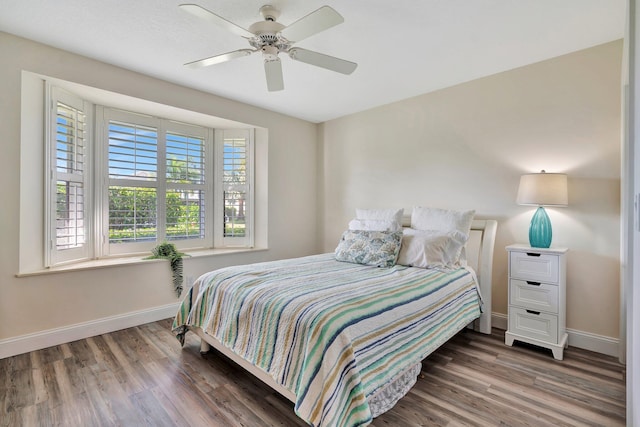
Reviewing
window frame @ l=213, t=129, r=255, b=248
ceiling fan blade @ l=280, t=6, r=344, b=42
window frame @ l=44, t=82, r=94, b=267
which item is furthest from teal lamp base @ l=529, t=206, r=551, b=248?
window frame @ l=44, t=82, r=94, b=267

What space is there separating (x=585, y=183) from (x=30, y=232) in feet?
15.2

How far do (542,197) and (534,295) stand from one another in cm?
81

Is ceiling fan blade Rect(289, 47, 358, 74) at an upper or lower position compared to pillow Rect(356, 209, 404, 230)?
upper

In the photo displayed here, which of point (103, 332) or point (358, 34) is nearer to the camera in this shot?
point (358, 34)

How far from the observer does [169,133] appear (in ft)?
12.3

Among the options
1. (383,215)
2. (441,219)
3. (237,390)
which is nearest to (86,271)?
(237,390)

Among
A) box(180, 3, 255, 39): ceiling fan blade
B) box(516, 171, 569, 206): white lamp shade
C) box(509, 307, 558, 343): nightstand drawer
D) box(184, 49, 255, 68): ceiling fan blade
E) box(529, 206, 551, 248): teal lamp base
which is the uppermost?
box(180, 3, 255, 39): ceiling fan blade

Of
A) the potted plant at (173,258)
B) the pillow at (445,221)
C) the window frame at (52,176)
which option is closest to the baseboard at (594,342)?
the pillow at (445,221)

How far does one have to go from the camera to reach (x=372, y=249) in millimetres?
2779

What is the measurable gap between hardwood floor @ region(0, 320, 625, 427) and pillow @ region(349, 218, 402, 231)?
48.1 inches

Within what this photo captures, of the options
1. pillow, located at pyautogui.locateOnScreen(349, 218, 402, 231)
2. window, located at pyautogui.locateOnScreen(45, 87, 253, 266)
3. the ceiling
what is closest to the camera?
the ceiling

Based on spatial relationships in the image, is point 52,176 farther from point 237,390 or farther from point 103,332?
point 237,390

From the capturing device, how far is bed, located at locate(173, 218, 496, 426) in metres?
1.46

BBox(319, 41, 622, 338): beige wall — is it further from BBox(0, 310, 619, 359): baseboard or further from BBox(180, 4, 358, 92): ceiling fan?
BBox(180, 4, 358, 92): ceiling fan
